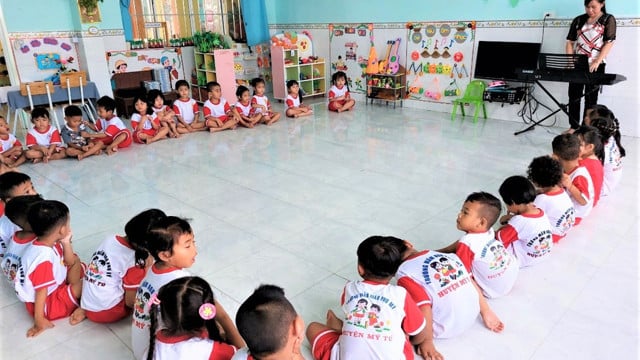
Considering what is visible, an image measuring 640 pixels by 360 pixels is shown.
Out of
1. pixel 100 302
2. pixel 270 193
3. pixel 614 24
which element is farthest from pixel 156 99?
pixel 614 24

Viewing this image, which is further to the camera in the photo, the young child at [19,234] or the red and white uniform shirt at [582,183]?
the red and white uniform shirt at [582,183]

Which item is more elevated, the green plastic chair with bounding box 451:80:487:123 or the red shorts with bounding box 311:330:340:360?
A: the green plastic chair with bounding box 451:80:487:123

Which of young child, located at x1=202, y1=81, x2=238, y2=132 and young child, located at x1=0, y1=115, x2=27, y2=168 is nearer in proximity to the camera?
young child, located at x1=0, y1=115, x2=27, y2=168

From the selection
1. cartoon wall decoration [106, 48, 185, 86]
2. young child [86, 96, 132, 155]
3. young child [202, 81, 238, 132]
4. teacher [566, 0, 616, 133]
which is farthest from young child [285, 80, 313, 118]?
teacher [566, 0, 616, 133]

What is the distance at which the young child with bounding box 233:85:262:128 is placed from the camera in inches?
226

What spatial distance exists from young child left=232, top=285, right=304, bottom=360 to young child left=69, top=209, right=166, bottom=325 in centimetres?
80

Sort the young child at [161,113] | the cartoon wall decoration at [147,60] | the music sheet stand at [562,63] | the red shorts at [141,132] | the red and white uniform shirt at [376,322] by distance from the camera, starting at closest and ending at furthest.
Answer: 1. the red and white uniform shirt at [376,322]
2. the music sheet stand at [562,63]
3. the red shorts at [141,132]
4. the young child at [161,113]
5. the cartoon wall decoration at [147,60]

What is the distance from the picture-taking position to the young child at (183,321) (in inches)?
53.5

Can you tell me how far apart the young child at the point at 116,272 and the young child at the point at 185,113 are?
3.70m

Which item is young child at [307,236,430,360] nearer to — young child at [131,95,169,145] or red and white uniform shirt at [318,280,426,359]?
red and white uniform shirt at [318,280,426,359]

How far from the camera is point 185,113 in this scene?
18.4 ft

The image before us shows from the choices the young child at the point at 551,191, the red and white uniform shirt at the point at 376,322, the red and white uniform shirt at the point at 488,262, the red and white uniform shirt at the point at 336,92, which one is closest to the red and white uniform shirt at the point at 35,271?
the red and white uniform shirt at the point at 376,322

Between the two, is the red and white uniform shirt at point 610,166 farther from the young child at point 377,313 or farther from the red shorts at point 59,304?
the red shorts at point 59,304

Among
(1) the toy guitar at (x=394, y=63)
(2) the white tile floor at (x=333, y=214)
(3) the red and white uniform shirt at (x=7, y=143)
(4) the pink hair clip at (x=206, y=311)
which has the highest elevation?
(1) the toy guitar at (x=394, y=63)
